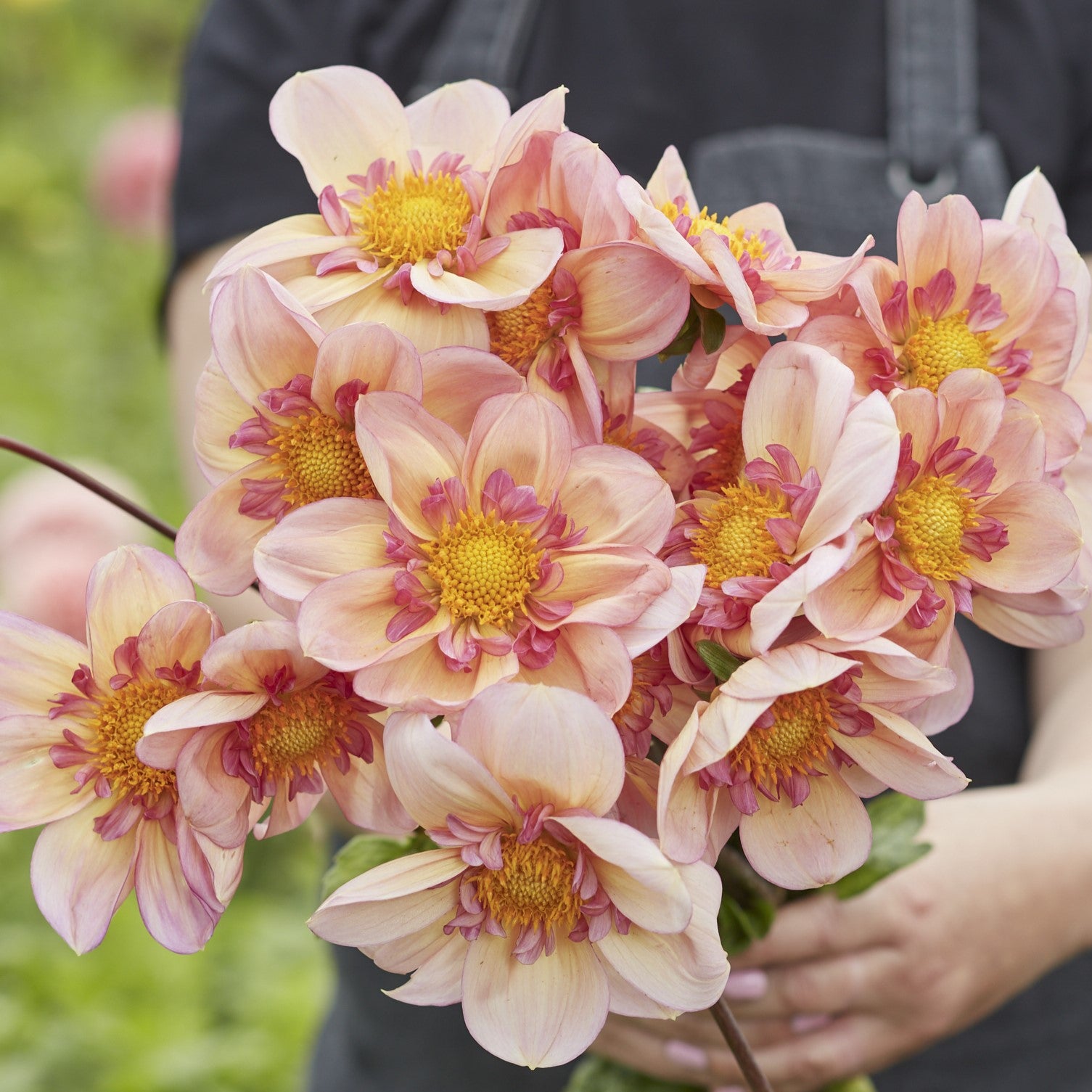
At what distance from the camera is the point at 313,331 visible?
27 centimetres

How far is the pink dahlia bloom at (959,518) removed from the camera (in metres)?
0.27

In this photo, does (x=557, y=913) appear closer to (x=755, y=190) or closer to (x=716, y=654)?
(x=716, y=654)

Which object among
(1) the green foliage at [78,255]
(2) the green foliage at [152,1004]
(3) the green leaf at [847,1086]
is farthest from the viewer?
(1) the green foliage at [78,255]

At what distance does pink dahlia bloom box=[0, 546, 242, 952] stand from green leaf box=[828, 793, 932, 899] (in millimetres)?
245

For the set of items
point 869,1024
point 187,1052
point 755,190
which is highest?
point 755,190

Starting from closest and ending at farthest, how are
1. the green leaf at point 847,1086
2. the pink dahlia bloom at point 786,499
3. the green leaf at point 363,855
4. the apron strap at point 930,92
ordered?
the pink dahlia bloom at point 786,499 → the green leaf at point 363,855 → the green leaf at point 847,1086 → the apron strap at point 930,92

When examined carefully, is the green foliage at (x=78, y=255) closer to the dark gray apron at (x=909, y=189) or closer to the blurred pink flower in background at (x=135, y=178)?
the blurred pink flower in background at (x=135, y=178)

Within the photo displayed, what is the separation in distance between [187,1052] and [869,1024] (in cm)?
73

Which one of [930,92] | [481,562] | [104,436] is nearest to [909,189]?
[930,92]

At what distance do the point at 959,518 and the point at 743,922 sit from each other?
19cm

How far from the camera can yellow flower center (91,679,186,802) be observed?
28cm

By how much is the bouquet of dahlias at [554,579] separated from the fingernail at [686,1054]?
0.19 metres

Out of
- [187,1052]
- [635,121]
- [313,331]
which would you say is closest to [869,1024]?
[313,331]

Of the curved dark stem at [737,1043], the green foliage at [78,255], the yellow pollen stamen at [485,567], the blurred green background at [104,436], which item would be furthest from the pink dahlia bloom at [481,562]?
the green foliage at [78,255]
